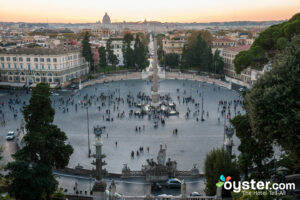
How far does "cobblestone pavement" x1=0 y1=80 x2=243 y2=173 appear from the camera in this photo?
80.4 ft

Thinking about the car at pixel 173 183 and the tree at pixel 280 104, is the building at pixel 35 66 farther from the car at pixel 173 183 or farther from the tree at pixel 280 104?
the tree at pixel 280 104

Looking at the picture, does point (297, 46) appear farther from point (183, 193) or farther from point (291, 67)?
point (183, 193)

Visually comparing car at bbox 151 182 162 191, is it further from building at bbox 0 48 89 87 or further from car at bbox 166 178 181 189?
building at bbox 0 48 89 87

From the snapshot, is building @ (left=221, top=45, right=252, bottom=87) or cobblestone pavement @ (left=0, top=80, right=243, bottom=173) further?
building @ (left=221, top=45, right=252, bottom=87)

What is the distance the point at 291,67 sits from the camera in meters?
13.7

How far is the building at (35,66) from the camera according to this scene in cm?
5381

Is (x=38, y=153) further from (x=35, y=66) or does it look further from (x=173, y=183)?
(x=35, y=66)

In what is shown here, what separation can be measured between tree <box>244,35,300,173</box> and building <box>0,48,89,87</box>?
142ft

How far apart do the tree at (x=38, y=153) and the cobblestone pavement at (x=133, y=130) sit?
661 centimetres

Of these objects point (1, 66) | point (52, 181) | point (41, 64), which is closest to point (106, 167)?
point (52, 181)

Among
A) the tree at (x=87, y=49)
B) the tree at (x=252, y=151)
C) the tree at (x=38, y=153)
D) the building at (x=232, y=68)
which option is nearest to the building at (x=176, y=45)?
the building at (x=232, y=68)

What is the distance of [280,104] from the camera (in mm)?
12992

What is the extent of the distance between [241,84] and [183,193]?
138ft

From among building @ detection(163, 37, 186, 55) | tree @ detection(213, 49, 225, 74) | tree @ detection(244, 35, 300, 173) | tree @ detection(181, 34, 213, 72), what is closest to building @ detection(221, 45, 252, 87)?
tree @ detection(213, 49, 225, 74)
